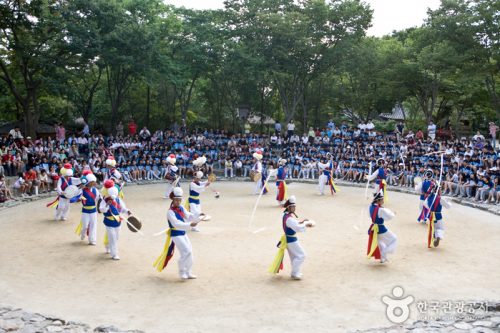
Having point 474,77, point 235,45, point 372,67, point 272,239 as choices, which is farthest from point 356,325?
point 372,67

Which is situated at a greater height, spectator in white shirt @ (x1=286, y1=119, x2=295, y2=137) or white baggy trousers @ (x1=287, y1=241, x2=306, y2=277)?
spectator in white shirt @ (x1=286, y1=119, x2=295, y2=137)

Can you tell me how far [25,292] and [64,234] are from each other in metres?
4.66

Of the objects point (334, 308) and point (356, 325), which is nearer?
point (356, 325)

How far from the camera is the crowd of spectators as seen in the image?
19594 mm

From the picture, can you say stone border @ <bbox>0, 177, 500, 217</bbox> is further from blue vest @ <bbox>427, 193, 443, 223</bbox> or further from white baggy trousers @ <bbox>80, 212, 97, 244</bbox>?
white baggy trousers @ <bbox>80, 212, 97, 244</bbox>

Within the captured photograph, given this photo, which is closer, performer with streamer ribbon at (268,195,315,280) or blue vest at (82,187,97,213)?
performer with streamer ribbon at (268,195,315,280)

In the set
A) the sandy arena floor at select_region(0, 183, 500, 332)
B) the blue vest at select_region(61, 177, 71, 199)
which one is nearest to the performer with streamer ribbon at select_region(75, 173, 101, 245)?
the sandy arena floor at select_region(0, 183, 500, 332)

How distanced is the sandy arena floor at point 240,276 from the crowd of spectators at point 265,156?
4724 millimetres

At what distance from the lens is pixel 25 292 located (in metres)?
8.54

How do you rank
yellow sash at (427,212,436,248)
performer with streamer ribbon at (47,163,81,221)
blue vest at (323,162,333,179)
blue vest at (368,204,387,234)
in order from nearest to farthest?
blue vest at (368,204,387,234) → yellow sash at (427,212,436,248) → performer with streamer ribbon at (47,163,81,221) → blue vest at (323,162,333,179)

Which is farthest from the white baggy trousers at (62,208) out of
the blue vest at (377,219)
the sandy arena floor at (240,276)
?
the blue vest at (377,219)

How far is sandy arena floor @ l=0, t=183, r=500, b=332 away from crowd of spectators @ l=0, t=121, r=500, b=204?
4.72 metres

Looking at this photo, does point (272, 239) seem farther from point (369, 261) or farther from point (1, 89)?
point (1, 89)

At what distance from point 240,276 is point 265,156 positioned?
17.2 m
